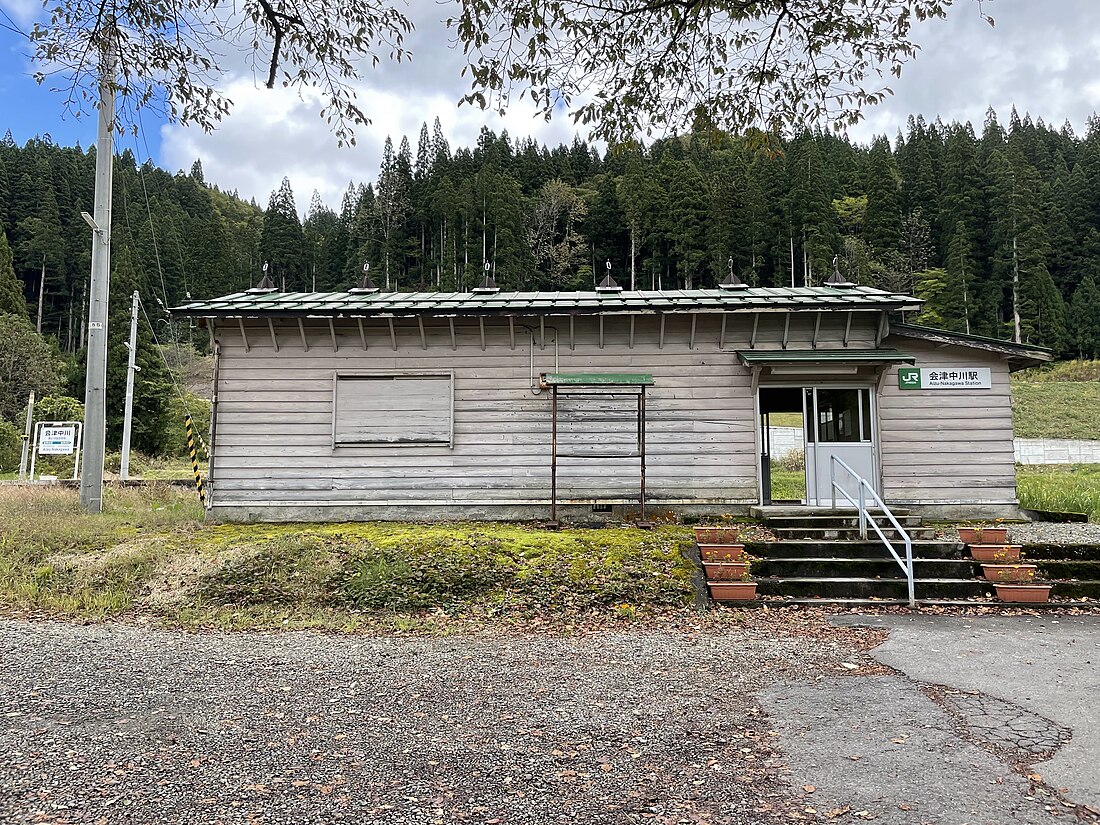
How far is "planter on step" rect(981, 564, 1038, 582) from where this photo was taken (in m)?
7.71

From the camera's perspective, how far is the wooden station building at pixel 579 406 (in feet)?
35.8

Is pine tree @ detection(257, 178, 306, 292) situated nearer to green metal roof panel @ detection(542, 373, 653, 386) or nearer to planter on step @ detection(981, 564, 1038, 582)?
green metal roof panel @ detection(542, 373, 653, 386)

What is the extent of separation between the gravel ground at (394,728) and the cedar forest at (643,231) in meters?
34.9

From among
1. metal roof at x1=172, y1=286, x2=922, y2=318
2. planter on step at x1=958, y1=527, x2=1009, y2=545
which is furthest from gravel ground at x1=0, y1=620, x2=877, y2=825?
metal roof at x1=172, y1=286, x2=922, y2=318

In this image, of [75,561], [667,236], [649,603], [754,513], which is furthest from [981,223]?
[75,561]

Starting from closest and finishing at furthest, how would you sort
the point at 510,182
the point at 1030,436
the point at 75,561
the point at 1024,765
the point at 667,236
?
the point at 1024,765, the point at 75,561, the point at 1030,436, the point at 667,236, the point at 510,182

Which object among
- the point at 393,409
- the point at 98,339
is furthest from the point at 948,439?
the point at 98,339

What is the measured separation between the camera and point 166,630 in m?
6.69

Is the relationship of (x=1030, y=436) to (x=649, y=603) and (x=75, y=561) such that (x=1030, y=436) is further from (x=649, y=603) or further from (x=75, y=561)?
(x=75, y=561)

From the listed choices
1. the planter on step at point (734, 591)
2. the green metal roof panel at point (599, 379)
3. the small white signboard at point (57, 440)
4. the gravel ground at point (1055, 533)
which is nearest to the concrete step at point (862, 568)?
the planter on step at point (734, 591)

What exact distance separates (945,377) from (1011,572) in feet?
13.9

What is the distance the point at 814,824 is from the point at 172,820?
277 centimetres

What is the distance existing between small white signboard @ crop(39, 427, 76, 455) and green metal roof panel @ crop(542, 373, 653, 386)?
12276 millimetres

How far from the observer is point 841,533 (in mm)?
9242
